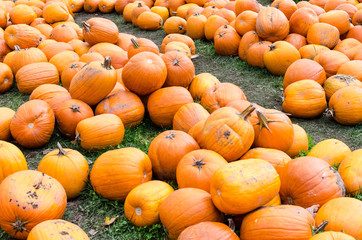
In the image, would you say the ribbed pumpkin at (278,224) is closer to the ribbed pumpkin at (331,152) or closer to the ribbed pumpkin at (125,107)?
the ribbed pumpkin at (331,152)

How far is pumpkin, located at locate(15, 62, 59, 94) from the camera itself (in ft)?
17.9

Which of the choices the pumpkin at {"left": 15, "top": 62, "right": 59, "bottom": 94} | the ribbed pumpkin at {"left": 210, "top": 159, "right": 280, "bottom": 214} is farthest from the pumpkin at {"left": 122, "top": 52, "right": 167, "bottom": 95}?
the ribbed pumpkin at {"left": 210, "top": 159, "right": 280, "bottom": 214}

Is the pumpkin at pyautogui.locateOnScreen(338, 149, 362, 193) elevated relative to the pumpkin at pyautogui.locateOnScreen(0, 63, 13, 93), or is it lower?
elevated

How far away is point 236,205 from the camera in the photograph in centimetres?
257

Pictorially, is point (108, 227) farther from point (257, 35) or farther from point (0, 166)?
point (257, 35)

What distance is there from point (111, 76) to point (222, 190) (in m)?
2.50

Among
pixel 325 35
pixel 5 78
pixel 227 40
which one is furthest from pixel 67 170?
pixel 325 35

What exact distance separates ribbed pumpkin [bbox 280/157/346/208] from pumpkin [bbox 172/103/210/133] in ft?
4.63

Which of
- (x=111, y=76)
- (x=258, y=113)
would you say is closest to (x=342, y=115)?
(x=258, y=113)

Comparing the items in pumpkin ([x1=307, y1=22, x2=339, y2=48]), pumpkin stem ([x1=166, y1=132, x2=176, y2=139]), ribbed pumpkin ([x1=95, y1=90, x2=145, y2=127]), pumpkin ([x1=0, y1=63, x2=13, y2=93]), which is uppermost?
pumpkin ([x1=307, y1=22, x2=339, y2=48])

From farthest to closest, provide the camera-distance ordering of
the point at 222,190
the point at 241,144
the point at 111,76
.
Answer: the point at 111,76 → the point at 241,144 → the point at 222,190

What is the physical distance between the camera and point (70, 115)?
435cm

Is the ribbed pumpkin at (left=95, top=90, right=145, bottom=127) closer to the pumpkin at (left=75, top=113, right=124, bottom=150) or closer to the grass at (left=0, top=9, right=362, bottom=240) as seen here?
the grass at (left=0, top=9, right=362, bottom=240)

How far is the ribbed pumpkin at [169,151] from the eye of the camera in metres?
3.52
